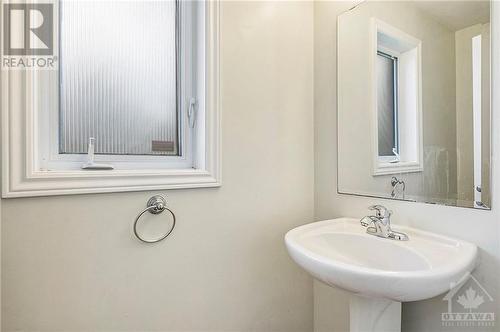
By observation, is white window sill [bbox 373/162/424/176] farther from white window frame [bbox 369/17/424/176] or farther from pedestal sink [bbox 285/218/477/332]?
pedestal sink [bbox 285/218/477/332]

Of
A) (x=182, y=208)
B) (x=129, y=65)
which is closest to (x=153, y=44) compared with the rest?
(x=129, y=65)

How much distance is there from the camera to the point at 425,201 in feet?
3.25

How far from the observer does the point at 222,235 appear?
1.15 m

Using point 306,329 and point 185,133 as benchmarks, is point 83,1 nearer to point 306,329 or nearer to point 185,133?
point 185,133

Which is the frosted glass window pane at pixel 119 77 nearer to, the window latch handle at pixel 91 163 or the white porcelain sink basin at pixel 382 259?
the window latch handle at pixel 91 163

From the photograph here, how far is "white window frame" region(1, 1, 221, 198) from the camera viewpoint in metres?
0.79

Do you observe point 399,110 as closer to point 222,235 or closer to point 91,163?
point 222,235

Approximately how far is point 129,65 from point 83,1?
26 centimetres

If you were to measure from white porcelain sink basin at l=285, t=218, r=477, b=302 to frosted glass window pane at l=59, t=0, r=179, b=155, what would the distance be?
724 millimetres

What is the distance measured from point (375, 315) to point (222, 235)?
0.63m

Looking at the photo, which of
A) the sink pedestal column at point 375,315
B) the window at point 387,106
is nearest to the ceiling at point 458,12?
the window at point 387,106

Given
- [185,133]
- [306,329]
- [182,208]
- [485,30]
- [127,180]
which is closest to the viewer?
[485,30]

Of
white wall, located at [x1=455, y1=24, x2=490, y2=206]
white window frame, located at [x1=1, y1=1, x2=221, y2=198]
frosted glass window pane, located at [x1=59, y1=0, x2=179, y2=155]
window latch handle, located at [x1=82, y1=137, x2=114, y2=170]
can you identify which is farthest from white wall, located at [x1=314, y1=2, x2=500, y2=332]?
window latch handle, located at [x1=82, y1=137, x2=114, y2=170]

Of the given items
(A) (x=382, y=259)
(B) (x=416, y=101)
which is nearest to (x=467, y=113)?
(B) (x=416, y=101)
